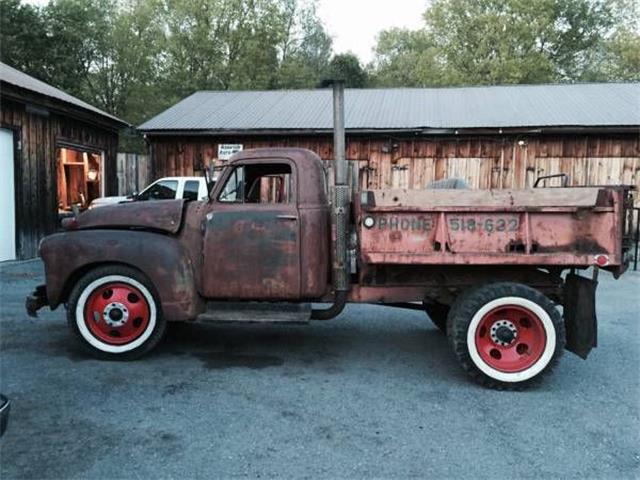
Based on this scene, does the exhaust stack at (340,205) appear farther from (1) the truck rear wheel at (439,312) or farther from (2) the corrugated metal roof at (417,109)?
(2) the corrugated metal roof at (417,109)

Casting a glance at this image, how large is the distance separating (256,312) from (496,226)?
2347 millimetres

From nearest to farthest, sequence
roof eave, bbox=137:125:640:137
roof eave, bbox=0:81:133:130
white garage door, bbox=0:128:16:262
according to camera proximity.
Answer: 1. roof eave, bbox=0:81:133:130
2. white garage door, bbox=0:128:16:262
3. roof eave, bbox=137:125:640:137

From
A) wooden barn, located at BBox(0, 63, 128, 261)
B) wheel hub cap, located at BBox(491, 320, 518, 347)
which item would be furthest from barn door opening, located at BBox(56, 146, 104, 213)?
wheel hub cap, located at BBox(491, 320, 518, 347)

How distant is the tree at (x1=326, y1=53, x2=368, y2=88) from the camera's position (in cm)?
3631

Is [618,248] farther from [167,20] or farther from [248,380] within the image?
[167,20]

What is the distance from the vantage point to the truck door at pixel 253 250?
4914 mm

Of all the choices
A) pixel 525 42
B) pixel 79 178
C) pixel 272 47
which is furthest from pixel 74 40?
pixel 525 42

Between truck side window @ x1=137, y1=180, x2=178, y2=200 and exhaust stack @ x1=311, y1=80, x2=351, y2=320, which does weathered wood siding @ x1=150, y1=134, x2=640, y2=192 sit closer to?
truck side window @ x1=137, y1=180, x2=178, y2=200

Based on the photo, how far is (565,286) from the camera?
16.1 ft

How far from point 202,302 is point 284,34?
118 ft

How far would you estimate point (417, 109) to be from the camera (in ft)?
52.0

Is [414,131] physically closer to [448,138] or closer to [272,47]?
[448,138]

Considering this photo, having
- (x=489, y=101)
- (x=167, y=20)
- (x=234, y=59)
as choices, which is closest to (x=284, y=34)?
(x=234, y=59)

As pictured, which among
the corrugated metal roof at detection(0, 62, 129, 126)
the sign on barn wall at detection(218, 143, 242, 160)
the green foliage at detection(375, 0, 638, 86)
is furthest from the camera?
the green foliage at detection(375, 0, 638, 86)
